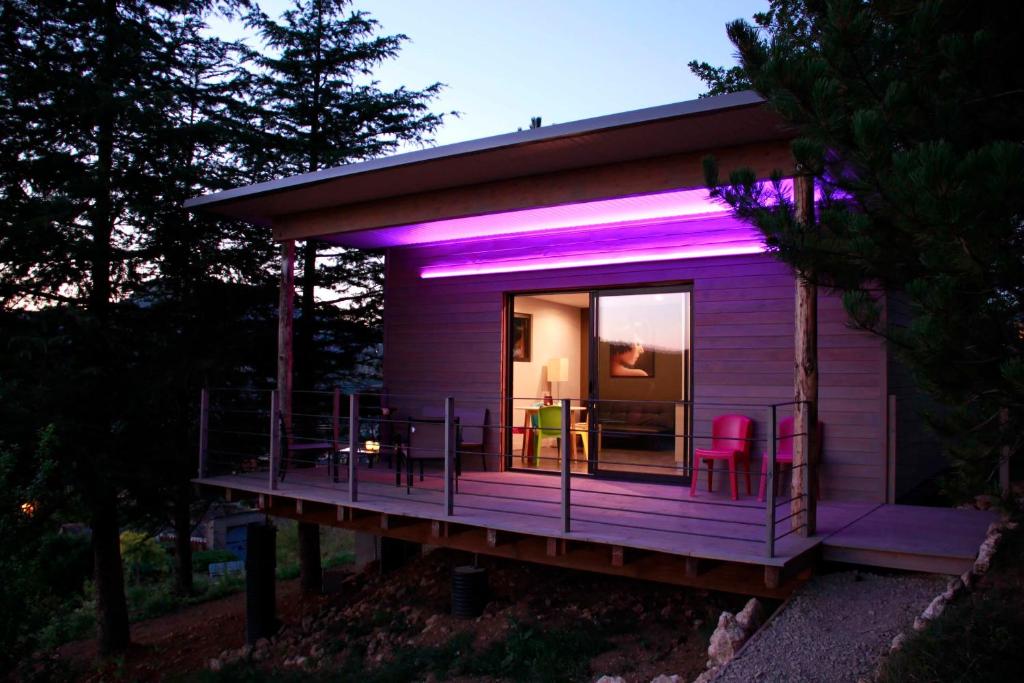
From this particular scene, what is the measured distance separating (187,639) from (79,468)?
267 centimetres

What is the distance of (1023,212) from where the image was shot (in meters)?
3.25

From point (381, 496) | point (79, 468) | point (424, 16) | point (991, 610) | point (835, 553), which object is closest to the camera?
point (991, 610)

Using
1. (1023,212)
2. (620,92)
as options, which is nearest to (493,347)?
(1023,212)

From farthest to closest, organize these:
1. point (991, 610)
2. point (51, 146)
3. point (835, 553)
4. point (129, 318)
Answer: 1. point (129, 318)
2. point (51, 146)
3. point (835, 553)
4. point (991, 610)

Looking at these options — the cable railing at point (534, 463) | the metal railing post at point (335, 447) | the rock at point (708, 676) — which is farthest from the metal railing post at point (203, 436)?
the rock at point (708, 676)

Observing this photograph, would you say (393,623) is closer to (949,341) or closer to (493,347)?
(493,347)

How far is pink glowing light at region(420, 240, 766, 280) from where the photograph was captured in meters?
7.24

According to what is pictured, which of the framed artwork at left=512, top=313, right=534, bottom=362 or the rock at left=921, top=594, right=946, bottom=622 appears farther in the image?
the framed artwork at left=512, top=313, right=534, bottom=362

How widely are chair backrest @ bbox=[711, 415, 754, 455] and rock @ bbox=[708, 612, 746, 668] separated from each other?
Answer: 239 centimetres

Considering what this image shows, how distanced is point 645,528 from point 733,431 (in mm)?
2057

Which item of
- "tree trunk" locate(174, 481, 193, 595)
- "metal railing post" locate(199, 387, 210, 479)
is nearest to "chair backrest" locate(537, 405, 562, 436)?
"metal railing post" locate(199, 387, 210, 479)

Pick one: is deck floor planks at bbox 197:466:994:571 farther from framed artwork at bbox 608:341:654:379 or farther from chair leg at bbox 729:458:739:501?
framed artwork at bbox 608:341:654:379

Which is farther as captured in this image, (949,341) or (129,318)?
(129,318)

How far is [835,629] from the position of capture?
431 centimetres
